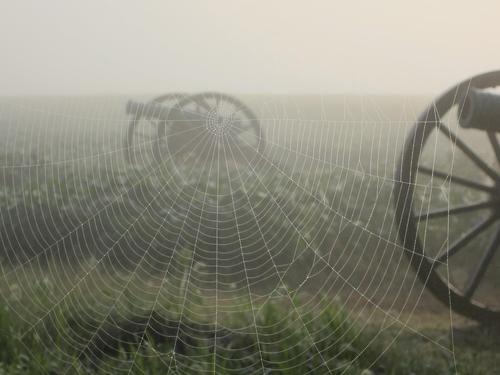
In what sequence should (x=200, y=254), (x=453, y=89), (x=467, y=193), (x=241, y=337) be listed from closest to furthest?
(x=453, y=89), (x=241, y=337), (x=200, y=254), (x=467, y=193)

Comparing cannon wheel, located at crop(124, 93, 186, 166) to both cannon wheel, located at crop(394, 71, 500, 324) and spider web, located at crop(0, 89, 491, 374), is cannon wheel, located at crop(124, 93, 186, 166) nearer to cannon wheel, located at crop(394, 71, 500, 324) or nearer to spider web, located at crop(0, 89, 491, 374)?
spider web, located at crop(0, 89, 491, 374)

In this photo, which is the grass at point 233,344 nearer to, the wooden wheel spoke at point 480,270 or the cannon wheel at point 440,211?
the cannon wheel at point 440,211

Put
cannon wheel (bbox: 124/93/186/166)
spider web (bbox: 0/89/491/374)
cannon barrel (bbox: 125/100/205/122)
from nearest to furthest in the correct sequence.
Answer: spider web (bbox: 0/89/491/374) → cannon wheel (bbox: 124/93/186/166) → cannon barrel (bbox: 125/100/205/122)

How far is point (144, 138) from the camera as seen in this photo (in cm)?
880

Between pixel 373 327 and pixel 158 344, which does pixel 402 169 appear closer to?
pixel 373 327

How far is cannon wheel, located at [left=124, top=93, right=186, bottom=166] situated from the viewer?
6242 millimetres

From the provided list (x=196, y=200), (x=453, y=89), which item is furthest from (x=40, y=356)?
(x=196, y=200)

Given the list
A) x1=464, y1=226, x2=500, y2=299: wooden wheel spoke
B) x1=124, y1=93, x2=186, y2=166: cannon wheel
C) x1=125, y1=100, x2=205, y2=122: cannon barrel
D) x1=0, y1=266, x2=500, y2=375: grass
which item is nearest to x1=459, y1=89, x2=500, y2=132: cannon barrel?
x1=464, y1=226, x2=500, y2=299: wooden wheel spoke

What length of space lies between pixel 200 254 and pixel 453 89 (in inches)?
140

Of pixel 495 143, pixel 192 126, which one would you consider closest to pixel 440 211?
pixel 495 143

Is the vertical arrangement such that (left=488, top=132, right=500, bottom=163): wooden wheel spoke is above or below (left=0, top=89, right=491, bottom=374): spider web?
above

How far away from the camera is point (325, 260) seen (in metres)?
7.56

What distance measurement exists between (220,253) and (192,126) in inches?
65.4

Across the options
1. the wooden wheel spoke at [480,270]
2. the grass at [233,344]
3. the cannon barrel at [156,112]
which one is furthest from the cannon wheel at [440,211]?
the cannon barrel at [156,112]
